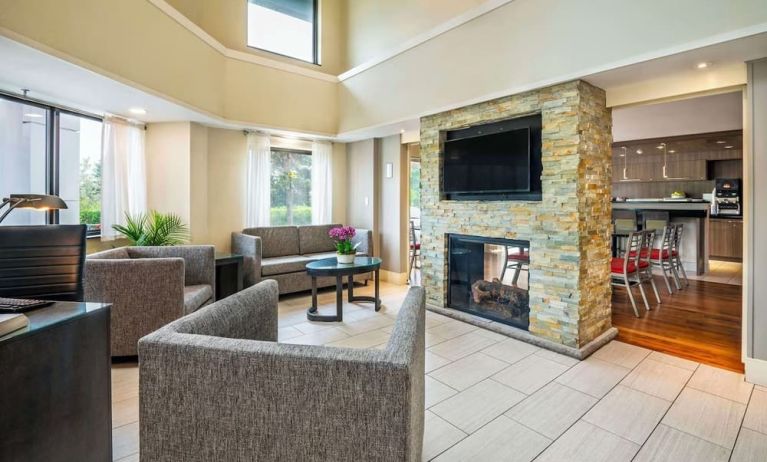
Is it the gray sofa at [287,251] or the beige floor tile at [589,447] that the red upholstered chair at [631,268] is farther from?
the gray sofa at [287,251]

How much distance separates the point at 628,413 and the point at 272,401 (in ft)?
7.62

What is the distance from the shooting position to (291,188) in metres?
6.02

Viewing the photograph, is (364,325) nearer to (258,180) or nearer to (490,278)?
(490,278)

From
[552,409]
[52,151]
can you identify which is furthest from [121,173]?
[552,409]

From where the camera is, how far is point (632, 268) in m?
4.38

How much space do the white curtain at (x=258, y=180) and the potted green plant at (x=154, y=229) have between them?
3.15 ft

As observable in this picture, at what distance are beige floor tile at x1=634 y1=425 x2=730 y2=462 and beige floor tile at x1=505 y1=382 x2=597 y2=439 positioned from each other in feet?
1.19

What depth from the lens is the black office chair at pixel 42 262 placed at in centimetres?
209

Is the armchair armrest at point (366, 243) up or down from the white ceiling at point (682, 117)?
down

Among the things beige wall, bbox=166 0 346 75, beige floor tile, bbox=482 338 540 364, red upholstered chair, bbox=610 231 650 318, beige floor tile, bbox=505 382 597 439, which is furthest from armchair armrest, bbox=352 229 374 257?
beige floor tile, bbox=505 382 597 439

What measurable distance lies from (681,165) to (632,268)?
477 centimetres

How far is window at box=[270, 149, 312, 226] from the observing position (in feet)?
19.2

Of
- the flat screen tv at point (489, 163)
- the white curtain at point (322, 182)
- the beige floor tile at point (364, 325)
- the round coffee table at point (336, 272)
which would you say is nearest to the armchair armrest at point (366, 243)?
the white curtain at point (322, 182)

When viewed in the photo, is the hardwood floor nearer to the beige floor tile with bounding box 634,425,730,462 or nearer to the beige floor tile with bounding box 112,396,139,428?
the beige floor tile with bounding box 634,425,730,462
